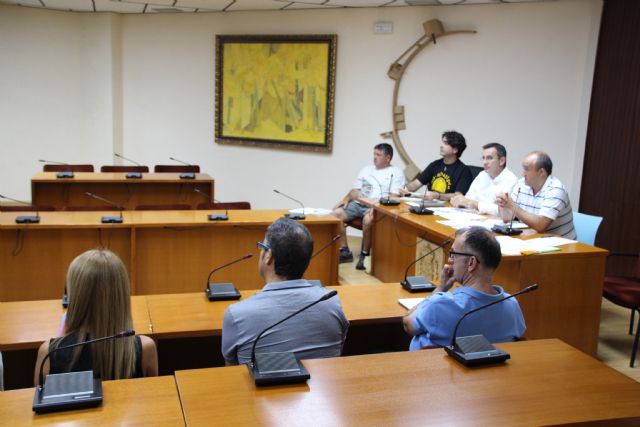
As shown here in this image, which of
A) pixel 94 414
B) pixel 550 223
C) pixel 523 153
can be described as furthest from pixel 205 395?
pixel 523 153

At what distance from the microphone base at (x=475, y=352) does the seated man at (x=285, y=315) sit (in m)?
0.42

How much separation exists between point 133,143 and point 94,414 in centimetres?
763

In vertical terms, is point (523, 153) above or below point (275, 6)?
below

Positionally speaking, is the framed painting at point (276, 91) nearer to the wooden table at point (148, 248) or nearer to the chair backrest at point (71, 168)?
the chair backrest at point (71, 168)

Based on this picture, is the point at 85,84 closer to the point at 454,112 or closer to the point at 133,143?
the point at 133,143

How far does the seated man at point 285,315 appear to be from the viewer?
2201 mm

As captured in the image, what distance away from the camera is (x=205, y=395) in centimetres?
181

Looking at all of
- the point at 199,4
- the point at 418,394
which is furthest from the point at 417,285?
the point at 199,4

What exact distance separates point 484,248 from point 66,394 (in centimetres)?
152

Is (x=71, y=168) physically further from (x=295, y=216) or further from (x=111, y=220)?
(x=295, y=216)

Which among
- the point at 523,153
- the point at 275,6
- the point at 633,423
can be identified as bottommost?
the point at 633,423

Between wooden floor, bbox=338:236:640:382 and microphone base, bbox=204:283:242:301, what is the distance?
2.40m

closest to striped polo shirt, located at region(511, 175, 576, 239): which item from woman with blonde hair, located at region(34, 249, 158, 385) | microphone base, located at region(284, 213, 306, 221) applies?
microphone base, located at region(284, 213, 306, 221)

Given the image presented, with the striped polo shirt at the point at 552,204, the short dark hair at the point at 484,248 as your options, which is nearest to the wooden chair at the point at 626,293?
the striped polo shirt at the point at 552,204
